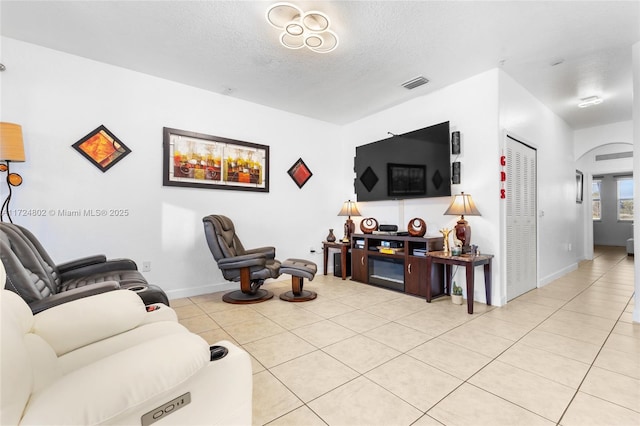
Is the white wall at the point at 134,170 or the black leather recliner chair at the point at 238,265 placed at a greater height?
the white wall at the point at 134,170

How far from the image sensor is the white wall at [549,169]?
3.58 meters

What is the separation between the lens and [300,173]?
4754 mm

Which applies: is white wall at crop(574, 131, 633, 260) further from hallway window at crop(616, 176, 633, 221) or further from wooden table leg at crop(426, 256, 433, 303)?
wooden table leg at crop(426, 256, 433, 303)

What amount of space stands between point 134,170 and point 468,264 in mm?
3877

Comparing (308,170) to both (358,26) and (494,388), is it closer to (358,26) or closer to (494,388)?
(358,26)

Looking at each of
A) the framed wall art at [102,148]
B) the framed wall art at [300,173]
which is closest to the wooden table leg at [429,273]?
the framed wall art at [300,173]

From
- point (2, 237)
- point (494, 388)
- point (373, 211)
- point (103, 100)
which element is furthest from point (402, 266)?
point (103, 100)

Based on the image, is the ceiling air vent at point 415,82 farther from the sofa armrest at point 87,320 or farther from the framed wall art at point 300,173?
the sofa armrest at point 87,320

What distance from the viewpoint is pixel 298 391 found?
5.49 feet

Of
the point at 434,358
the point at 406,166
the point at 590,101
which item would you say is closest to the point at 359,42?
the point at 406,166

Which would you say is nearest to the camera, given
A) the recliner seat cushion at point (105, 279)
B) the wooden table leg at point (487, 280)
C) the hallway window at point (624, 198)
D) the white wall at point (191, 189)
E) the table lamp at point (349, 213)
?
the recliner seat cushion at point (105, 279)

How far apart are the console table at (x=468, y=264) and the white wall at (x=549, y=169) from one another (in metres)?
0.70

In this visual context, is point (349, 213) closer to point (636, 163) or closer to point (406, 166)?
point (406, 166)

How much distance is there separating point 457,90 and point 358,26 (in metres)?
1.75
